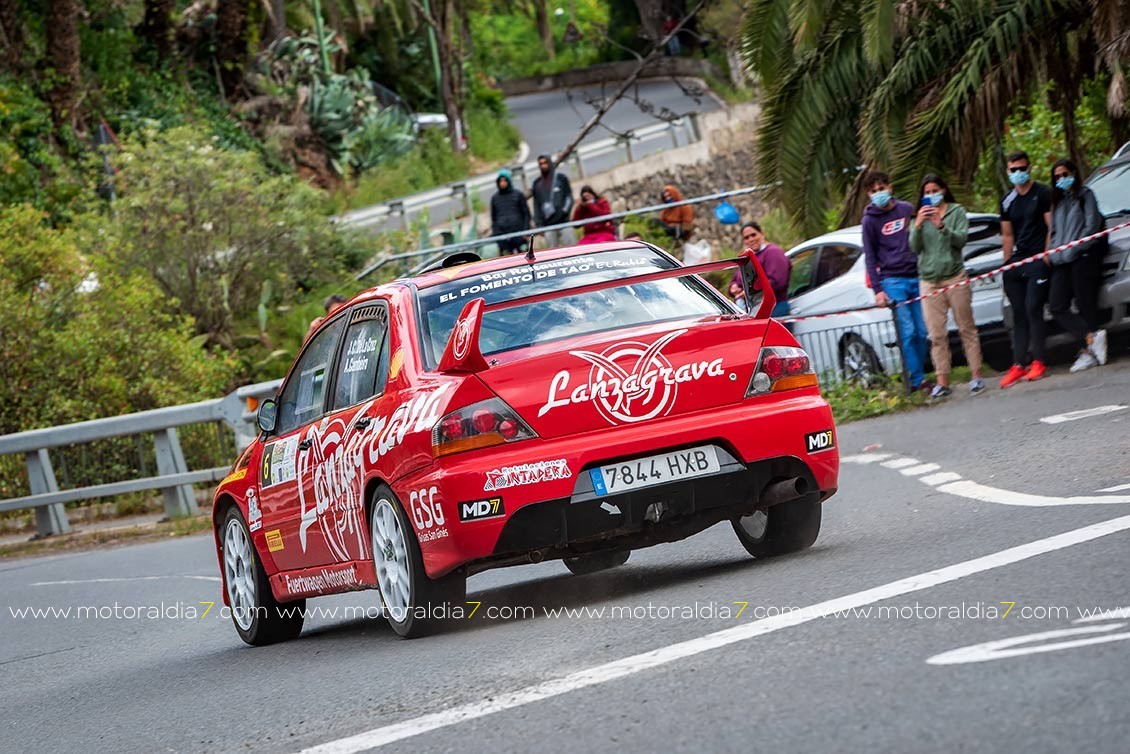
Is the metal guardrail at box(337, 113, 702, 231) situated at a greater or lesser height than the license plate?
greater

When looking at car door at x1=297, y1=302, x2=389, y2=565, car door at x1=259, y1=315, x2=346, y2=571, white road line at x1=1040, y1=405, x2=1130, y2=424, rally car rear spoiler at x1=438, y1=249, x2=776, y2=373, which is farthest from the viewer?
white road line at x1=1040, y1=405, x2=1130, y2=424

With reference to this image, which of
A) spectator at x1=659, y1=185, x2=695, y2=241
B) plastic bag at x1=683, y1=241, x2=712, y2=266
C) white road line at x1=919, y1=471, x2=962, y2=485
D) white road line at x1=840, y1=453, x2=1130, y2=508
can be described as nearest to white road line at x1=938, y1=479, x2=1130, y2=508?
white road line at x1=840, y1=453, x2=1130, y2=508

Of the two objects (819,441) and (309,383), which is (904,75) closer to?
(309,383)

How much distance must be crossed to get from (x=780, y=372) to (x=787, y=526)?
0.85m

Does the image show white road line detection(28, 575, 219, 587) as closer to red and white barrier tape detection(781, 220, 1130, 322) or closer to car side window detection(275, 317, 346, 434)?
car side window detection(275, 317, 346, 434)

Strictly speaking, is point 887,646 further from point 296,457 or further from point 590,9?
point 590,9

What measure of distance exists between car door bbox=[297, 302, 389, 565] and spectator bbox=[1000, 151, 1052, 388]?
307 inches

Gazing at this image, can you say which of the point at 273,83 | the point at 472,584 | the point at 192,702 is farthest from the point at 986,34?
the point at 273,83

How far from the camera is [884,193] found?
15.5 metres

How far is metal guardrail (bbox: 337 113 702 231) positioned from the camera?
113 feet

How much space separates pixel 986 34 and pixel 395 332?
488 inches

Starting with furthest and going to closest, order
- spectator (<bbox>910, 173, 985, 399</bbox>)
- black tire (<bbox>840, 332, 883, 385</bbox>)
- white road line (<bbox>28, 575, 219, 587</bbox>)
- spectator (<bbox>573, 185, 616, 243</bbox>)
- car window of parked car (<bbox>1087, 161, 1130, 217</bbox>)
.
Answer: spectator (<bbox>573, 185, 616, 243</bbox>), black tire (<bbox>840, 332, 883, 385</bbox>), car window of parked car (<bbox>1087, 161, 1130, 217</bbox>), spectator (<bbox>910, 173, 985, 399</bbox>), white road line (<bbox>28, 575, 219, 587</bbox>)

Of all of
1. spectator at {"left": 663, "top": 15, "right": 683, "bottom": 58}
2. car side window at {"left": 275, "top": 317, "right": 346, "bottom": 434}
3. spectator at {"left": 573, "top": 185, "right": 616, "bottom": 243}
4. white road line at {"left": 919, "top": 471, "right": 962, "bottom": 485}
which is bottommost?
white road line at {"left": 919, "top": 471, "right": 962, "bottom": 485}

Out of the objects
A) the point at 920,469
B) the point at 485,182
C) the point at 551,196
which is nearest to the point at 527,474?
the point at 920,469
